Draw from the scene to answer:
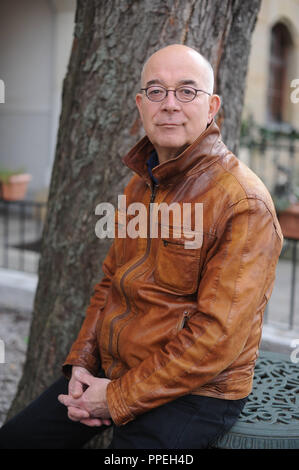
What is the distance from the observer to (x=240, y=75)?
3014mm

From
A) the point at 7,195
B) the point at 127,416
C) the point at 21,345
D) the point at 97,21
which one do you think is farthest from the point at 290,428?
the point at 7,195

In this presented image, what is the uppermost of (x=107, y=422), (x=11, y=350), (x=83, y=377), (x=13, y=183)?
(x=13, y=183)

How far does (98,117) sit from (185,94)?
3.56 feet

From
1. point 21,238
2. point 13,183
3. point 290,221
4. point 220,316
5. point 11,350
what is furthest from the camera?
point 13,183

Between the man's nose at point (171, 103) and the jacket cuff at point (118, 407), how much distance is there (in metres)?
0.93

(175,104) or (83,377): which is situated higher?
(175,104)

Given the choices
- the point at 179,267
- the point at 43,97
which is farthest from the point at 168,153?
the point at 43,97

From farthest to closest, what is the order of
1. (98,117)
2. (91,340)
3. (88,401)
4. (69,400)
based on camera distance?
(98,117), (91,340), (69,400), (88,401)

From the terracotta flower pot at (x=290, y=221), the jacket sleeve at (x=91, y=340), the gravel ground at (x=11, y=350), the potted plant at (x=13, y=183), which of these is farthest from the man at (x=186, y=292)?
the potted plant at (x=13, y=183)

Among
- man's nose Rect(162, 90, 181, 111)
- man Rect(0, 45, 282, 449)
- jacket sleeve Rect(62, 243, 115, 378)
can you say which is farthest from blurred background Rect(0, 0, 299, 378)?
man's nose Rect(162, 90, 181, 111)

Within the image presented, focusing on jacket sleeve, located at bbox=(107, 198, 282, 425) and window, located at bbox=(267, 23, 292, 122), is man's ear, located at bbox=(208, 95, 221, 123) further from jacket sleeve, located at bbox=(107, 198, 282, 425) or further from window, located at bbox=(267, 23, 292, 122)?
window, located at bbox=(267, 23, 292, 122)

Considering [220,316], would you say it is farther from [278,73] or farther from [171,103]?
[278,73]

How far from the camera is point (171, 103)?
1.90 metres

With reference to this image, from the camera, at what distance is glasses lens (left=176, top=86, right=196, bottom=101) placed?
1912 mm
